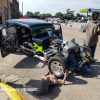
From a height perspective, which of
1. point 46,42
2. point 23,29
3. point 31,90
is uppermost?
point 23,29

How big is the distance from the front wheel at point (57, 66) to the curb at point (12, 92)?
4.40 feet

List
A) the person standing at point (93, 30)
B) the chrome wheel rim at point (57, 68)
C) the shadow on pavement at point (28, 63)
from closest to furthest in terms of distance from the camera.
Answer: the chrome wheel rim at point (57, 68), the person standing at point (93, 30), the shadow on pavement at point (28, 63)

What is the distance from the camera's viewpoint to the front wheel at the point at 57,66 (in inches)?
136

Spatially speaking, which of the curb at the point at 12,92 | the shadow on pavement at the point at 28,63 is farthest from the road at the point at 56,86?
the curb at the point at 12,92

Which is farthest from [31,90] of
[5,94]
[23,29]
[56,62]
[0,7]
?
[0,7]

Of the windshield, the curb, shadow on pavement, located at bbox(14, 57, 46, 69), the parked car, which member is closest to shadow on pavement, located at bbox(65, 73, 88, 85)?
the parked car

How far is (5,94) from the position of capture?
9.25ft

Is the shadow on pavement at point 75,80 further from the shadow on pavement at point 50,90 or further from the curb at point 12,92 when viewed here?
the curb at point 12,92

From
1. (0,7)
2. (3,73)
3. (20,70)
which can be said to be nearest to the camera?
(3,73)

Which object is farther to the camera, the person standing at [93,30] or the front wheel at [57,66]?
the person standing at [93,30]

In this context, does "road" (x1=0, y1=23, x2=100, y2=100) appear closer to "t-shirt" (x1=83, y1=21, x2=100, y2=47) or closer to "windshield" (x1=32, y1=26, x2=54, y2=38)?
"t-shirt" (x1=83, y1=21, x2=100, y2=47)

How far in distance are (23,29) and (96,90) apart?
165 inches

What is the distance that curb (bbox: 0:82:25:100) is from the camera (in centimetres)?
273

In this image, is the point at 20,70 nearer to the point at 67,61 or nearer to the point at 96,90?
the point at 67,61
